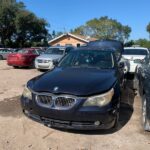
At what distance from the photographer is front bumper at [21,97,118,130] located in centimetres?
496

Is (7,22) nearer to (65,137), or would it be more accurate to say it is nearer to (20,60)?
(20,60)

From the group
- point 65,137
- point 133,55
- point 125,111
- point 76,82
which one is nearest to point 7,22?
point 133,55

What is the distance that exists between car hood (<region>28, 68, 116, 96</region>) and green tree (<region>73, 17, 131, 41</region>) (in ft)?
202

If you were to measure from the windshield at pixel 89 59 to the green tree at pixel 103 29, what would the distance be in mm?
60492

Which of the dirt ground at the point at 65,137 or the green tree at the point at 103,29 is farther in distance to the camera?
the green tree at the point at 103,29

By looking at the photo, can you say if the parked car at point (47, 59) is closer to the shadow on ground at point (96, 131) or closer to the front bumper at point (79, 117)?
the shadow on ground at point (96, 131)

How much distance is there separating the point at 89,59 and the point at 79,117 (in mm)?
2463

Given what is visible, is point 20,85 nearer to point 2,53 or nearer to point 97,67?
point 97,67

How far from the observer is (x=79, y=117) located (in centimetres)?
496

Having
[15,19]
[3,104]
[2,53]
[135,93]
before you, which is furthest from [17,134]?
[15,19]

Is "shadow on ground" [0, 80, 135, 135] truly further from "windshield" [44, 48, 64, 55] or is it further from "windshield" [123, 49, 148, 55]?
"windshield" [44, 48, 64, 55]

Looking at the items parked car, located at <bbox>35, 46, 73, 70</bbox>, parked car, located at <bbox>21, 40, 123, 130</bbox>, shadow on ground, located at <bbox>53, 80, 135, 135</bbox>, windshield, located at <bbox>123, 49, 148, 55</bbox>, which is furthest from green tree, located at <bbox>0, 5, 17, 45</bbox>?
parked car, located at <bbox>21, 40, 123, 130</bbox>

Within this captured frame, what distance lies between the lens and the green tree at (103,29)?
7019 cm

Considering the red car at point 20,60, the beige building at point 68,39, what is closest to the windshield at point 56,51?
the red car at point 20,60
